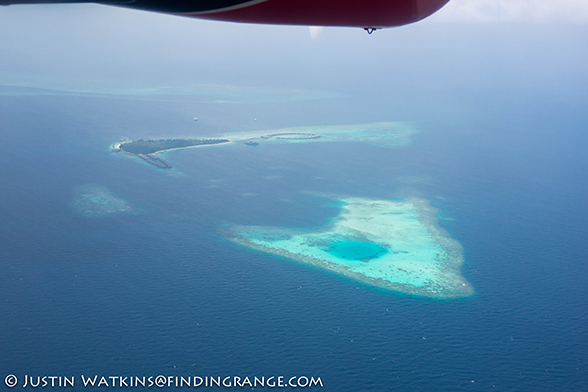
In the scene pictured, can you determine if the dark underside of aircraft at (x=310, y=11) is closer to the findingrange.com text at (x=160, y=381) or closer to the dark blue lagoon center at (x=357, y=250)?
the findingrange.com text at (x=160, y=381)

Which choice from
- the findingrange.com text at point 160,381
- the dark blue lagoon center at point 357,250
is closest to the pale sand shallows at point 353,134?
the dark blue lagoon center at point 357,250

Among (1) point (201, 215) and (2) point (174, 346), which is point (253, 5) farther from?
(1) point (201, 215)

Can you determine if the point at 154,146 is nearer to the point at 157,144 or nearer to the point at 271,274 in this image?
the point at 157,144

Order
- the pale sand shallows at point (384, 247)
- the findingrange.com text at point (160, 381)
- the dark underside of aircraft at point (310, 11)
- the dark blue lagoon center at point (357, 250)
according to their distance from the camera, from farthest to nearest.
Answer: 1. the dark blue lagoon center at point (357, 250)
2. the pale sand shallows at point (384, 247)
3. the findingrange.com text at point (160, 381)
4. the dark underside of aircraft at point (310, 11)

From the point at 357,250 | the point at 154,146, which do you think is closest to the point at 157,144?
the point at 154,146

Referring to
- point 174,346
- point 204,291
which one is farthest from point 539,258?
point 174,346
